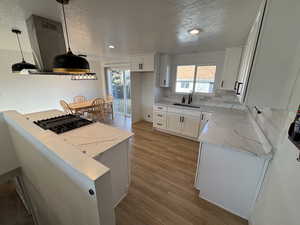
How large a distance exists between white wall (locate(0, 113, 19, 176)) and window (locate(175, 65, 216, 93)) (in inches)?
159

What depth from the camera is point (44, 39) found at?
169 centimetres

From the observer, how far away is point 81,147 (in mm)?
1375

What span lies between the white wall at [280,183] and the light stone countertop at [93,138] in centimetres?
152

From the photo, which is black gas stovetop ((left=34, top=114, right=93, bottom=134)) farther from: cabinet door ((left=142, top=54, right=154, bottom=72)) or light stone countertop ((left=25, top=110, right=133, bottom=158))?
cabinet door ((left=142, top=54, right=154, bottom=72))

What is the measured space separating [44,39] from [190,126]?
11.1ft

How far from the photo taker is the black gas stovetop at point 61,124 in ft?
5.62

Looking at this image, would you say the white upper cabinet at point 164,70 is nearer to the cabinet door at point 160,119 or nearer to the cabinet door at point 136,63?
the cabinet door at point 136,63

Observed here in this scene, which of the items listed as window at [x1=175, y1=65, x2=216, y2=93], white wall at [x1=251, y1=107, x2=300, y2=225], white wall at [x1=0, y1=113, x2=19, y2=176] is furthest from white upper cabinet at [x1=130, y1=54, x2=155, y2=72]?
white wall at [x1=0, y1=113, x2=19, y2=176]

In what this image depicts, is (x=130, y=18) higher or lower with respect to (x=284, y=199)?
higher

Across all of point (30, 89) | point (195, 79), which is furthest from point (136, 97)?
point (30, 89)

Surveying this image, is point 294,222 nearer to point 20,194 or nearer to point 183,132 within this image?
point 183,132

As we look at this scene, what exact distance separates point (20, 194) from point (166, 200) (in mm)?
2881

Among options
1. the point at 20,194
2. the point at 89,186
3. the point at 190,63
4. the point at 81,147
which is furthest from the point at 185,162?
the point at 20,194

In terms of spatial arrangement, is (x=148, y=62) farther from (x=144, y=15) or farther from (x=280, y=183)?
(x=280, y=183)
